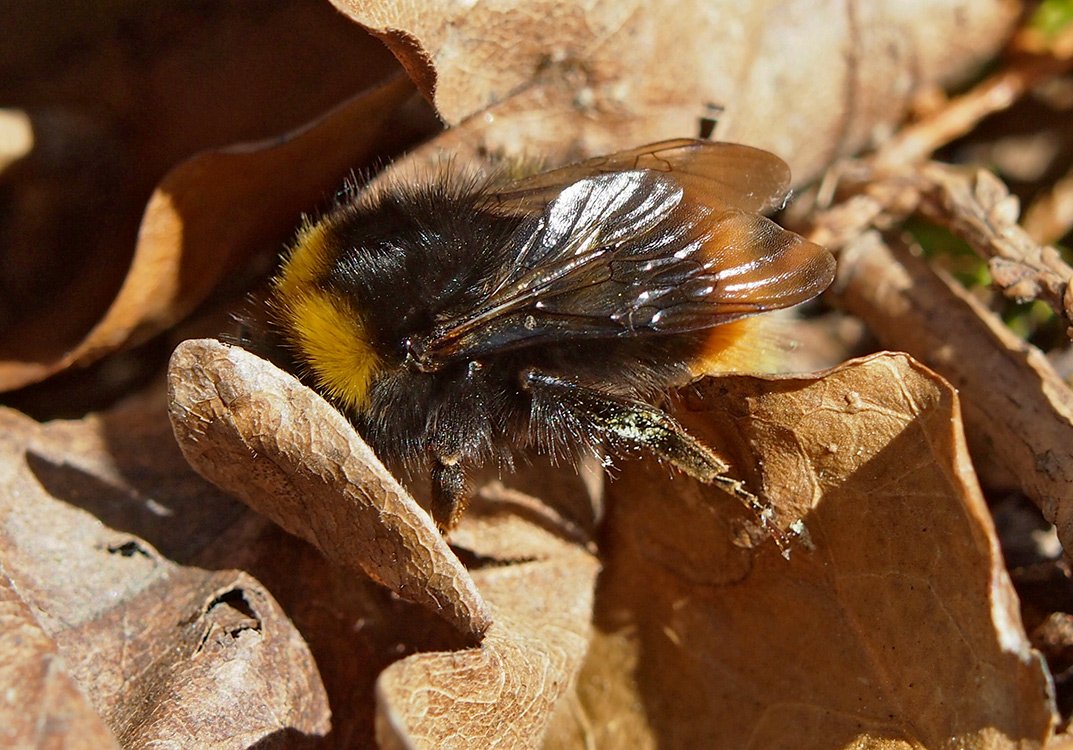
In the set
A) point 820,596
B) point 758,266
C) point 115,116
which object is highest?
point 758,266

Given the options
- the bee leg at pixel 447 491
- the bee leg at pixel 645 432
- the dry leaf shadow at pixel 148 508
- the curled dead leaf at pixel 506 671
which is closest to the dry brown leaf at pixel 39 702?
the curled dead leaf at pixel 506 671

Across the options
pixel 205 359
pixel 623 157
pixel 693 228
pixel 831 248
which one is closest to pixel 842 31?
pixel 831 248

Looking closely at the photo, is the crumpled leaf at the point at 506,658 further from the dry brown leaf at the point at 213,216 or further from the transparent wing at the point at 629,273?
the dry brown leaf at the point at 213,216

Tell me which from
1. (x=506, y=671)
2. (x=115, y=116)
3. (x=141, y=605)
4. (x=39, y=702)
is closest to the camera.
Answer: (x=39, y=702)

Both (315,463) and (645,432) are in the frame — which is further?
(645,432)

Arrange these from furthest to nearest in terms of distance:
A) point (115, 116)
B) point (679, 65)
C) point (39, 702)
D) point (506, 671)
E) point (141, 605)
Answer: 1. point (115, 116)
2. point (679, 65)
3. point (141, 605)
4. point (506, 671)
5. point (39, 702)

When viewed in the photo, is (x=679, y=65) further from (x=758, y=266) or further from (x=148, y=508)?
(x=148, y=508)

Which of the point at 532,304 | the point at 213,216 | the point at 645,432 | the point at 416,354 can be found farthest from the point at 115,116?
the point at 645,432

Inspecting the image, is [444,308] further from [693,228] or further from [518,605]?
[518,605]

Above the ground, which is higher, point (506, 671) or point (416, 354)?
point (416, 354)
